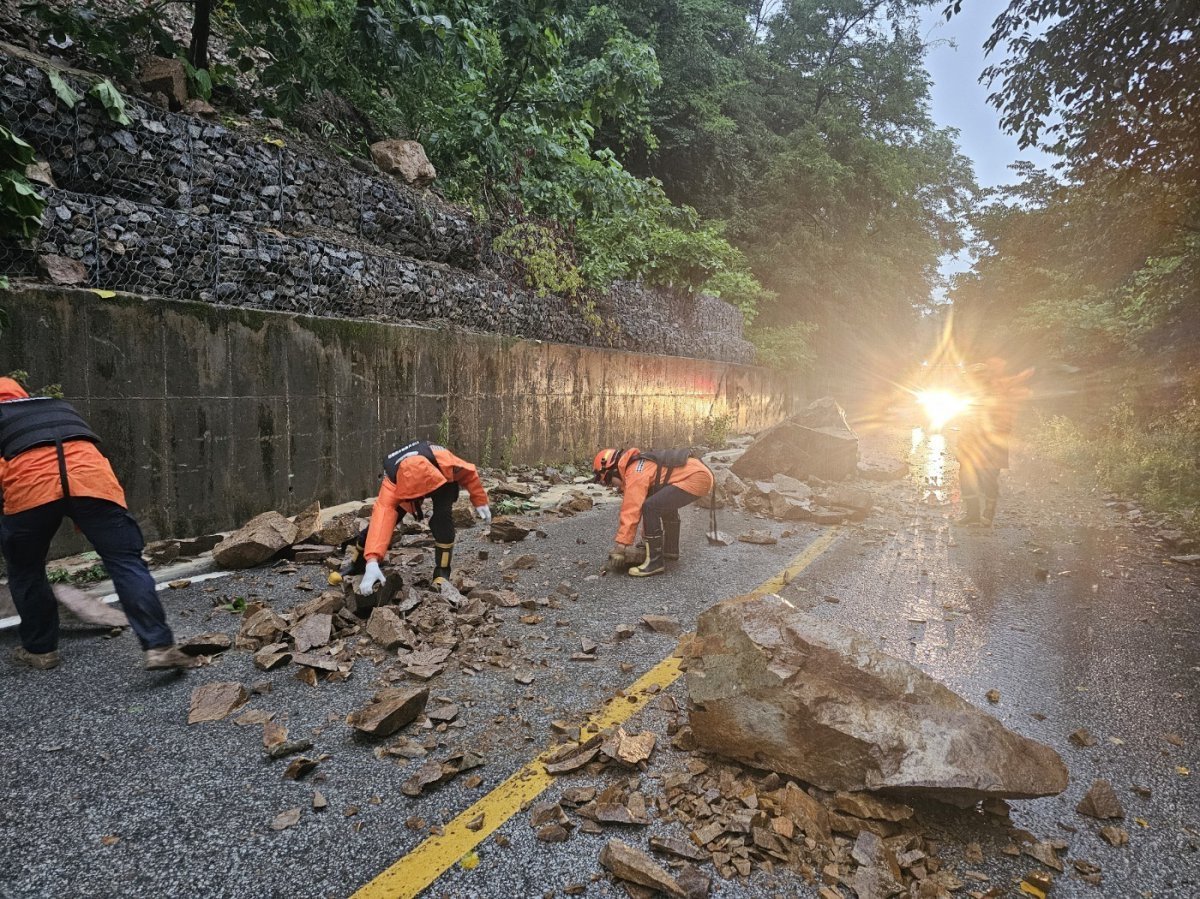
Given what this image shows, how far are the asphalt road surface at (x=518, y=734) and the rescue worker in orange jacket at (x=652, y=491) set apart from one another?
306 mm

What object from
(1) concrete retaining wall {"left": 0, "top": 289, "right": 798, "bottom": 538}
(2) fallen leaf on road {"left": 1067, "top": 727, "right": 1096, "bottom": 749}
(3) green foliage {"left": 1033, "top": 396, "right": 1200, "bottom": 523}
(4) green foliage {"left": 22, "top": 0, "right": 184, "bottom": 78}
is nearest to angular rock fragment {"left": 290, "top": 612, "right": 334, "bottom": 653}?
(1) concrete retaining wall {"left": 0, "top": 289, "right": 798, "bottom": 538}

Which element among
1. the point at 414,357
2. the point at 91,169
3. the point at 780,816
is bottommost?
the point at 780,816

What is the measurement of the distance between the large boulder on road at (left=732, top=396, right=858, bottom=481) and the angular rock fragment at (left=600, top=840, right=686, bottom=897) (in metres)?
9.74

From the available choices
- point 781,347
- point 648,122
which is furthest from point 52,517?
point 781,347

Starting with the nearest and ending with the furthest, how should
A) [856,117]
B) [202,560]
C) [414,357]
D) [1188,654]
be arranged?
1. [1188,654]
2. [202,560]
3. [414,357]
4. [856,117]

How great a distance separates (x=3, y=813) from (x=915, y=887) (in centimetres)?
323

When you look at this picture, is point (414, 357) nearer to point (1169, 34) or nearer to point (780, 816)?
point (780, 816)

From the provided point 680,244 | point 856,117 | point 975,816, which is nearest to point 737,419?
point 680,244

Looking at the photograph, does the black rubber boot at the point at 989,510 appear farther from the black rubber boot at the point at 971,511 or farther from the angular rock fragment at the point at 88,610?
the angular rock fragment at the point at 88,610

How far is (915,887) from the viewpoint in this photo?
222 centimetres

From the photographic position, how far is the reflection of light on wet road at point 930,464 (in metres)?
10.8

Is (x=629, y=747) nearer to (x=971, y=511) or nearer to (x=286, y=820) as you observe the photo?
(x=286, y=820)

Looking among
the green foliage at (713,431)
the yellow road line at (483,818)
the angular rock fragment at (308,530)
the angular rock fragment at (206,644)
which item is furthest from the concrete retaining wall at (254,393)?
the green foliage at (713,431)

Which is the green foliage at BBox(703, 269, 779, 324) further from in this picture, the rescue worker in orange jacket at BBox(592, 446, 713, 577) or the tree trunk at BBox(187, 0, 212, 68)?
the rescue worker in orange jacket at BBox(592, 446, 713, 577)
